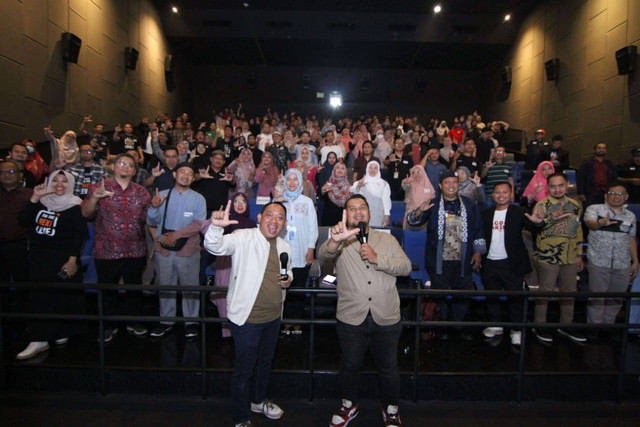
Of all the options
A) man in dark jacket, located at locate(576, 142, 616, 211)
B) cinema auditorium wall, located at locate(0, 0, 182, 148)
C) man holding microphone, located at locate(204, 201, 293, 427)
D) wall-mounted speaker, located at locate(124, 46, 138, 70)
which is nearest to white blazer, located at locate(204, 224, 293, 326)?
man holding microphone, located at locate(204, 201, 293, 427)

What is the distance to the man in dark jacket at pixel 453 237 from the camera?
3.65 m

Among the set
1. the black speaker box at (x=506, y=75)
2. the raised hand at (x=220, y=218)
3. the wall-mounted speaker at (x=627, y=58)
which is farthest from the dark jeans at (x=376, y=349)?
the black speaker box at (x=506, y=75)

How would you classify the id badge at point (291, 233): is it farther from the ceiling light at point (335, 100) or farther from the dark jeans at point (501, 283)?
the ceiling light at point (335, 100)

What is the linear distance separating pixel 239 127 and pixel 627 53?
8824 millimetres

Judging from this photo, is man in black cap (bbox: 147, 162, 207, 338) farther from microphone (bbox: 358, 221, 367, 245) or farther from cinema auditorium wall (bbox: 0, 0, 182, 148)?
cinema auditorium wall (bbox: 0, 0, 182, 148)

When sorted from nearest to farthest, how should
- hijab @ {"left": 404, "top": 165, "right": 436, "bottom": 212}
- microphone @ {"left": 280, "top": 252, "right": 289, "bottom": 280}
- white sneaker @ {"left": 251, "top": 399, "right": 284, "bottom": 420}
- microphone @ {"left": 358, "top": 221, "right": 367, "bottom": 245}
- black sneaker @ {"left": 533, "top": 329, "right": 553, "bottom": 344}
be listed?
microphone @ {"left": 358, "top": 221, "right": 367, "bottom": 245}
microphone @ {"left": 280, "top": 252, "right": 289, "bottom": 280}
white sneaker @ {"left": 251, "top": 399, "right": 284, "bottom": 420}
black sneaker @ {"left": 533, "top": 329, "right": 553, "bottom": 344}
hijab @ {"left": 404, "top": 165, "right": 436, "bottom": 212}

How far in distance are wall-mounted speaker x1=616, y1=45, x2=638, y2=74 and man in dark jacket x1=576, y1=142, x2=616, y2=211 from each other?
328cm

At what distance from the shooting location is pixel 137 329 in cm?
387

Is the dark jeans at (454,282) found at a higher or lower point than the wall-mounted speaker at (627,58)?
lower

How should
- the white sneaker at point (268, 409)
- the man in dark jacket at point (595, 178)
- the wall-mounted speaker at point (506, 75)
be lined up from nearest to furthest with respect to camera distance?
the white sneaker at point (268, 409)
the man in dark jacket at point (595, 178)
the wall-mounted speaker at point (506, 75)

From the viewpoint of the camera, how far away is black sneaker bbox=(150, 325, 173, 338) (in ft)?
12.5

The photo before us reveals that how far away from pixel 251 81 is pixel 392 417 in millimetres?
16438

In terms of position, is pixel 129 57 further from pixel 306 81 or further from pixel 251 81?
pixel 306 81

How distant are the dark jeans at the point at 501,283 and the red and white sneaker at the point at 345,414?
1.81 m
